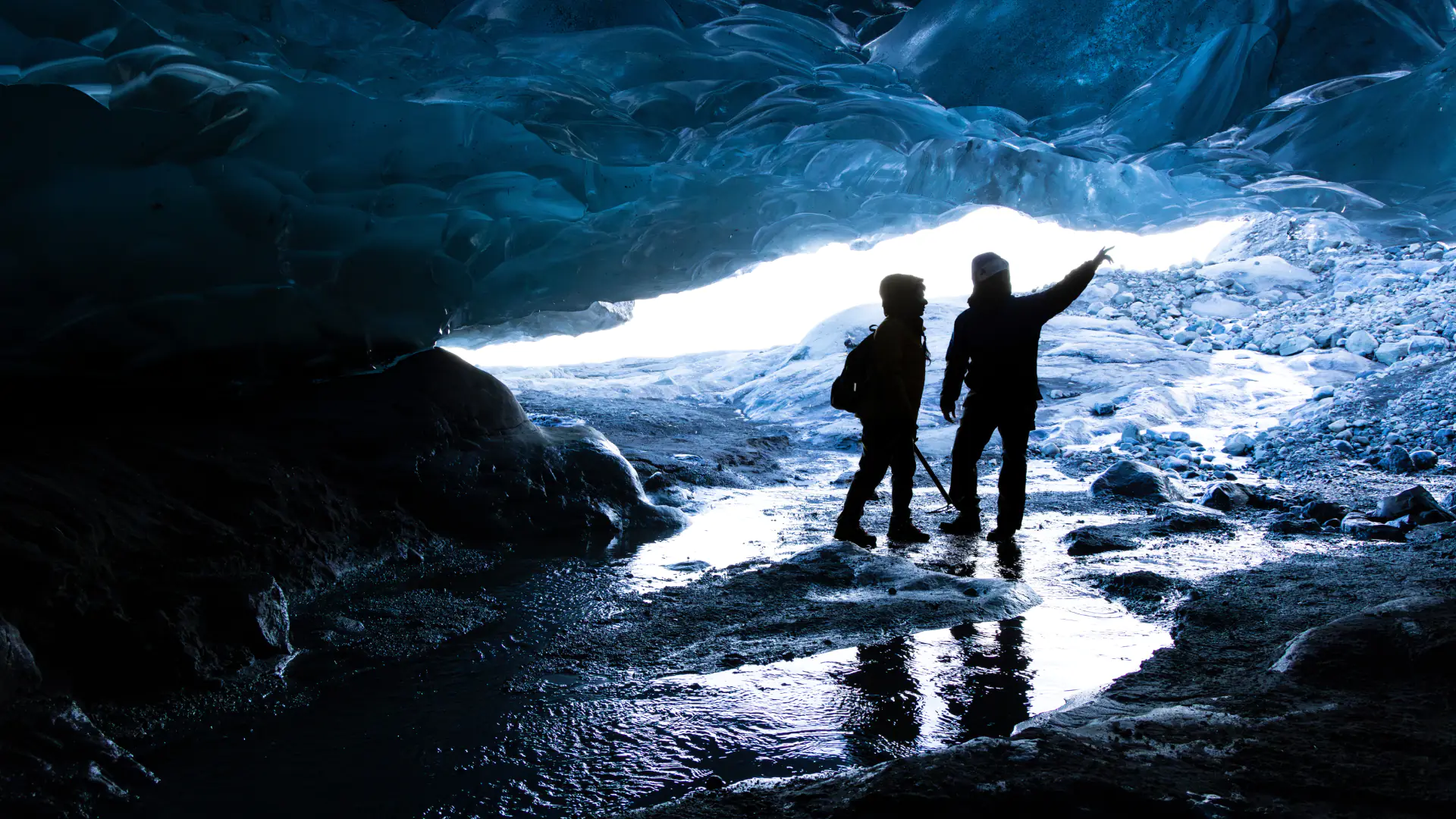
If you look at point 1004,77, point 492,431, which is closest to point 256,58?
point 492,431

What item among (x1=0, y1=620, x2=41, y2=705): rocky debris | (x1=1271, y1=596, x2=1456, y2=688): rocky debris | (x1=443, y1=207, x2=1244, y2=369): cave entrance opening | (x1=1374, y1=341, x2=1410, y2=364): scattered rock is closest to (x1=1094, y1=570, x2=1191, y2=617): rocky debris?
(x1=1271, y1=596, x2=1456, y2=688): rocky debris

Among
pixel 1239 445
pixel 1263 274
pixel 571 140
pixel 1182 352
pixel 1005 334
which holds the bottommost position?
pixel 1239 445

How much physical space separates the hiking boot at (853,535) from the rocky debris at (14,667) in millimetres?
3147

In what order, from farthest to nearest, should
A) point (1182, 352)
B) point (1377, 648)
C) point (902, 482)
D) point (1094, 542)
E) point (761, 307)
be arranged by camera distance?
point (761, 307)
point (1182, 352)
point (902, 482)
point (1094, 542)
point (1377, 648)

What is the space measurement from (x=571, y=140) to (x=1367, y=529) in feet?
15.2

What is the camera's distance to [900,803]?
4.68 feet

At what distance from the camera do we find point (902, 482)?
4.47m

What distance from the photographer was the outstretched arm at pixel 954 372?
4531 mm

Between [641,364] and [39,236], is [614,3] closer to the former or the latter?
[39,236]

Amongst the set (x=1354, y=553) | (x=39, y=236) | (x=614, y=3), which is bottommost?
(x=1354, y=553)

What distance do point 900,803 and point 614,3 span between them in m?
3.93

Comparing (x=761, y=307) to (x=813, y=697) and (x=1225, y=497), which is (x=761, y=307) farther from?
(x=813, y=697)

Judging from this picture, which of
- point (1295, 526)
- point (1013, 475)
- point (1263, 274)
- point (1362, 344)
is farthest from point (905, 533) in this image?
point (1263, 274)

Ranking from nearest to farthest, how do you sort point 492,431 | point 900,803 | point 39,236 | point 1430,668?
1. point 900,803
2. point 1430,668
3. point 39,236
4. point 492,431
